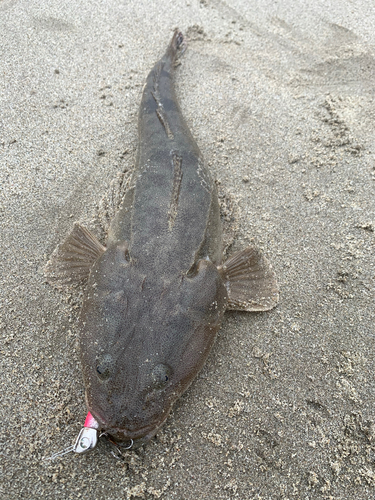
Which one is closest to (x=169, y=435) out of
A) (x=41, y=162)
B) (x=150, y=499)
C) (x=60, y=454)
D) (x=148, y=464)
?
(x=148, y=464)

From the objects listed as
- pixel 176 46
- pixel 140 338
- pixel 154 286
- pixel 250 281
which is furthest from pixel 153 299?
pixel 176 46

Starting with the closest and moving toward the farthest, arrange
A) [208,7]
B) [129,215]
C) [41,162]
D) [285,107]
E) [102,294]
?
[102,294], [129,215], [41,162], [285,107], [208,7]

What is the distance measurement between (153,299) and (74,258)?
932 mm

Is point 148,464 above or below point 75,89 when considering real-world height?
below

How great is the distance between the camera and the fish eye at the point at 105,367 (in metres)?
2.06

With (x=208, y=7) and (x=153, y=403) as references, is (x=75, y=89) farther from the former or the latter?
(x=153, y=403)

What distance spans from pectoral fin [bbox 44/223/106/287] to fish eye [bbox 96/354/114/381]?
33.5 inches

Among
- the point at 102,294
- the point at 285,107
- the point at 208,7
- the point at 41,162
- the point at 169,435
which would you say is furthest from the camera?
the point at 208,7

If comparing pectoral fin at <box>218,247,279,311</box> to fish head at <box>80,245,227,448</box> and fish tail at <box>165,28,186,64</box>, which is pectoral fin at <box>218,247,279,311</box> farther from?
fish tail at <box>165,28,186,64</box>

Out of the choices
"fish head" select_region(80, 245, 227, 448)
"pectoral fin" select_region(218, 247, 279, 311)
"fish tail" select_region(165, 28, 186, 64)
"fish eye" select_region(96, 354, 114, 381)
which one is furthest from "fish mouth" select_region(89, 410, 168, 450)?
"fish tail" select_region(165, 28, 186, 64)

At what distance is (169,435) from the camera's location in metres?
2.23

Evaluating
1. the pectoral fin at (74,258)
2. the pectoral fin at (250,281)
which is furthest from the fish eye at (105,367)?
the pectoral fin at (250,281)

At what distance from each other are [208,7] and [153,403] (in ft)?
18.2

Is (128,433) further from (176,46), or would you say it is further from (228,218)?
(176,46)
